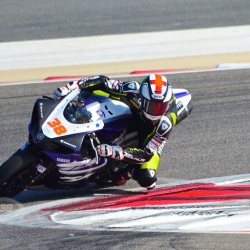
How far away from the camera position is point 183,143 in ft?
36.4

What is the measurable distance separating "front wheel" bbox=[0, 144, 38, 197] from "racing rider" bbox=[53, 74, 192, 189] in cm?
73

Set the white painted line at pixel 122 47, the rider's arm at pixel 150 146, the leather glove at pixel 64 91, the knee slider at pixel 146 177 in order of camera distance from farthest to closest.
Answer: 1. the white painted line at pixel 122 47
2. the leather glove at pixel 64 91
3. the knee slider at pixel 146 177
4. the rider's arm at pixel 150 146

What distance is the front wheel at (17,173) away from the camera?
866 centimetres

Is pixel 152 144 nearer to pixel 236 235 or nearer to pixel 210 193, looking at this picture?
pixel 210 193

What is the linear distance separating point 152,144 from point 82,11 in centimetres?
946

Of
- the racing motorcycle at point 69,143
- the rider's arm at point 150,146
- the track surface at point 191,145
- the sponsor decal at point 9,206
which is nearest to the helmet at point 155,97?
the rider's arm at point 150,146

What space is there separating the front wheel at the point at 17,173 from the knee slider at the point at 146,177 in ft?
4.01

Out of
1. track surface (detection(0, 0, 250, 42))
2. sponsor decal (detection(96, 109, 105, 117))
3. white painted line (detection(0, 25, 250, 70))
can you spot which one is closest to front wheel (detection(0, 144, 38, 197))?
sponsor decal (detection(96, 109, 105, 117))

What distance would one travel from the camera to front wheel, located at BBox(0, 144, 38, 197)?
8.66 m

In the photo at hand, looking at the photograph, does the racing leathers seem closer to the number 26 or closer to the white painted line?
the number 26

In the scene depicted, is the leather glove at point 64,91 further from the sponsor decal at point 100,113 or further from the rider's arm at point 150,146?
the rider's arm at point 150,146

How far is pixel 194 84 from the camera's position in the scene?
13.5m

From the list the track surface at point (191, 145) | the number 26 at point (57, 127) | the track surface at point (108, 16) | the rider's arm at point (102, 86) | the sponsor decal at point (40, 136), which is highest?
the rider's arm at point (102, 86)

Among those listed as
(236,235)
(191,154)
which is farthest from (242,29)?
(236,235)
